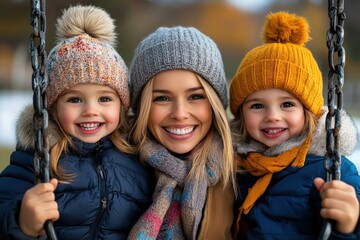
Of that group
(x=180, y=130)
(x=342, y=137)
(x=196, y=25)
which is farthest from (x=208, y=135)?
(x=196, y=25)

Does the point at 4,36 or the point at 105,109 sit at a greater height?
the point at 4,36

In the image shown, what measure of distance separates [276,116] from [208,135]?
30cm

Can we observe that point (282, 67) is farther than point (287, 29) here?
No

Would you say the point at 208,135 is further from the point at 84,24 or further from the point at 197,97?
the point at 84,24

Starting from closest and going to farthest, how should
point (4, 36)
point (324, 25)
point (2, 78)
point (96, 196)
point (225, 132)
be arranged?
point (96, 196) < point (225, 132) < point (2, 78) < point (4, 36) < point (324, 25)

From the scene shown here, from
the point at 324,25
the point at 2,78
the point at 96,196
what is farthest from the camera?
the point at 324,25

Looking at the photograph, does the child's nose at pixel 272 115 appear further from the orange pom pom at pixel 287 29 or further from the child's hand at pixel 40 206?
the child's hand at pixel 40 206

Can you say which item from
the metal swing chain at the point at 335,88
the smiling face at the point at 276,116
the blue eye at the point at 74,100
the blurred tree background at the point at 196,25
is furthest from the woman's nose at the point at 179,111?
the blurred tree background at the point at 196,25

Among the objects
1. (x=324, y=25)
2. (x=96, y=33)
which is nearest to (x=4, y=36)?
(x=324, y=25)

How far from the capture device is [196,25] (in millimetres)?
20797

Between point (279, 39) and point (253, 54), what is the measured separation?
0.40ft

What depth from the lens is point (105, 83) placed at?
1.99 m

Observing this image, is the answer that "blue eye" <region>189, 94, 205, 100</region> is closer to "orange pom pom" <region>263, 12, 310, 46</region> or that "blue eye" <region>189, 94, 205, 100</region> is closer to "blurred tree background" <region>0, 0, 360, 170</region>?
"orange pom pom" <region>263, 12, 310, 46</region>

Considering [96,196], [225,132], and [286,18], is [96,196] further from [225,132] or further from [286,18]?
[286,18]
